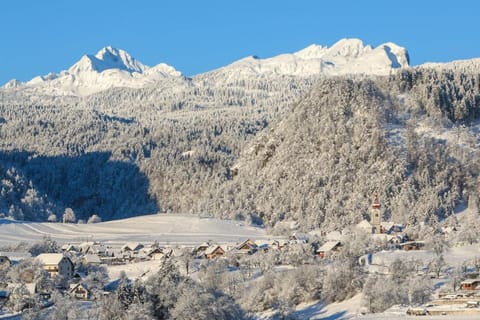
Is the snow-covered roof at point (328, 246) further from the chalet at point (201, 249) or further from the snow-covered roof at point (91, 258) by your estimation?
the snow-covered roof at point (91, 258)

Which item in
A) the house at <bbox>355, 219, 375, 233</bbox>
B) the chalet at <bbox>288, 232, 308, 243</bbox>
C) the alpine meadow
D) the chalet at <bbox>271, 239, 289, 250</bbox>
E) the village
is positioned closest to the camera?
the alpine meadow

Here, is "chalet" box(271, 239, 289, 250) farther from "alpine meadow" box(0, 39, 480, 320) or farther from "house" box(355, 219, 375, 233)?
"house" box(355, 219, 375, 233)

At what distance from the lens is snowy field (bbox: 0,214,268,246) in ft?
505

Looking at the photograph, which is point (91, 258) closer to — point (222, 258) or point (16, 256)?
point (16, 256)

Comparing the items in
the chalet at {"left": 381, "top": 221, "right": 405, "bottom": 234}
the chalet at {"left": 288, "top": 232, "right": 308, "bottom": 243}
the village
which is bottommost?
the village

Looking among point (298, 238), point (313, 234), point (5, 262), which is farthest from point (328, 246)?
point (5, 262)

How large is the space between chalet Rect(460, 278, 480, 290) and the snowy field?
63660 millimetres

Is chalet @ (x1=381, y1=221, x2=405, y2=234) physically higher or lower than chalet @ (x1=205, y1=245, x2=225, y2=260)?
higher

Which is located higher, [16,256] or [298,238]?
[298,238]

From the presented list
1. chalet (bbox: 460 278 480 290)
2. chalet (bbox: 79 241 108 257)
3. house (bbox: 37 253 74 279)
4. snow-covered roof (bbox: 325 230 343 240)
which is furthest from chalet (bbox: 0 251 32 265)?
chalet (bbox: 460 278 480 290)

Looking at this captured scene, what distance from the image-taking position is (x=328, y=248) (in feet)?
392

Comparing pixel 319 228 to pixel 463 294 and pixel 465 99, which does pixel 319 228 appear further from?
pixel 463 294

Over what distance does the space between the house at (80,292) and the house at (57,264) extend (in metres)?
9.68

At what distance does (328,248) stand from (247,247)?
39.4 ft
